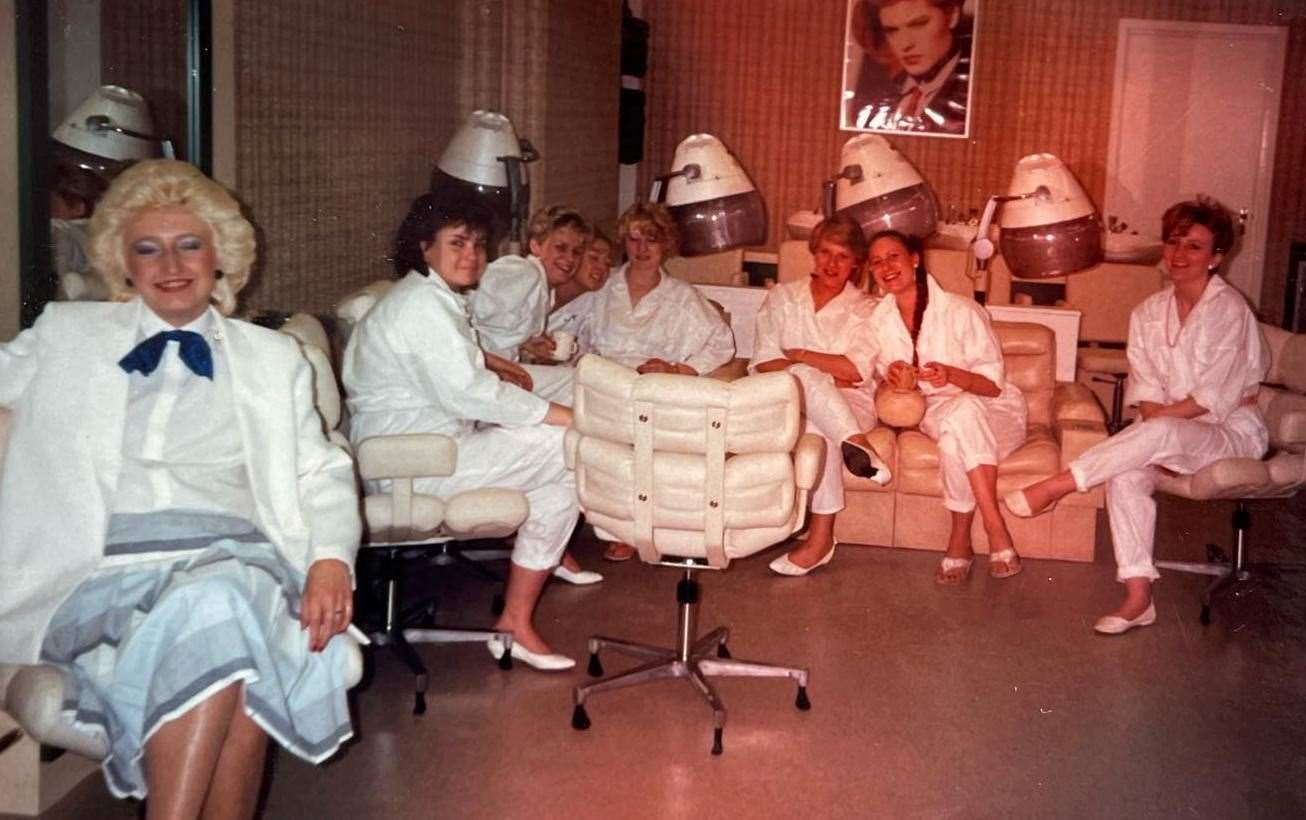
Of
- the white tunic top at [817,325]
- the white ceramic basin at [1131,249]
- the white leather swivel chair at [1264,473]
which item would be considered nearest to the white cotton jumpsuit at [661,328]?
the white tunic top at [817,325]

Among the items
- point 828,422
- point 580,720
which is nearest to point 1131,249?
point 828,422

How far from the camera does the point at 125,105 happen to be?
341cm

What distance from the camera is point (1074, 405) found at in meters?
5.13

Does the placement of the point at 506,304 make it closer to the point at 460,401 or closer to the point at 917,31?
the point at 460,401

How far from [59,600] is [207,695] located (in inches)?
14.3

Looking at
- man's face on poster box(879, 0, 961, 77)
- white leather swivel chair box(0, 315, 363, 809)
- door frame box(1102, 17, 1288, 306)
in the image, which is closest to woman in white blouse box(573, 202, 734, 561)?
white leather swivel chair box(0, 315, 363, 809)

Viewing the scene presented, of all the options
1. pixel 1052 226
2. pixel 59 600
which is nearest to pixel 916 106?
pixel 1052 226

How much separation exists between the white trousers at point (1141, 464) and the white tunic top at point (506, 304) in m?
1.82

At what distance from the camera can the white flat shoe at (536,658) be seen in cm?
380

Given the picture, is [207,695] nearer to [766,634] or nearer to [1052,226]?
[766,634]

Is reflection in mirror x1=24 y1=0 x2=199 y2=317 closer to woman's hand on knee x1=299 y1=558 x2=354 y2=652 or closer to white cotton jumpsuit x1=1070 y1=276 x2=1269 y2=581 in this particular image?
woman's hand on knee x1=299 y1=558 x2=354 y2=652

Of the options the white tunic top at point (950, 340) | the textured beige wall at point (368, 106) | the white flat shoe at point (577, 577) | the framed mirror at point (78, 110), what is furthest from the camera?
the white tunic top at point (950, 340)

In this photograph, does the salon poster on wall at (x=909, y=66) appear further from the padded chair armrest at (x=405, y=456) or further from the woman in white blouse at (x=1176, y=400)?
the padded chair armrest at (x=405, y=456)

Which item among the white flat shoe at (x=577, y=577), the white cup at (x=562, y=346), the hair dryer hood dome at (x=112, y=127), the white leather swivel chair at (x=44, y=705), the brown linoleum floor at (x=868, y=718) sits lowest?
the brown linoleum floor at (x=868, y=718)
